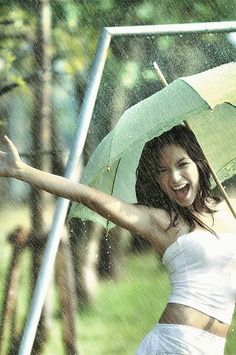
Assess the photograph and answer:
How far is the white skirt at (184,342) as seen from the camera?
302cm

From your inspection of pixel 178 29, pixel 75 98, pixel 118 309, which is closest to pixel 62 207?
pixel 178 29

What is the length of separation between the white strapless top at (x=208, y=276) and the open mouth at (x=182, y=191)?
139 mm

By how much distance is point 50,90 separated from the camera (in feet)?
20.8

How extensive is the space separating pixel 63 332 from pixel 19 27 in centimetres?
183

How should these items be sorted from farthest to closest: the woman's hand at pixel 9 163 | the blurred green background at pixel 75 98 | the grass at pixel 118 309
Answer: the grass at pixel 118 309 → the blurred green background at pixel 75 98 → the woman's hand at pixel 9 163

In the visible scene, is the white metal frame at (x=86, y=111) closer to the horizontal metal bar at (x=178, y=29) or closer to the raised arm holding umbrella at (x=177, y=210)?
the horizontal metal bar at (x=178, y=29)

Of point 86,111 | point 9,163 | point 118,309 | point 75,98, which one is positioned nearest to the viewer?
point 9,163

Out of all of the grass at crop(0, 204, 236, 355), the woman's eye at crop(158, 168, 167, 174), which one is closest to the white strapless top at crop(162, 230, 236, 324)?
the woman's eye at crop(158, 168, 167, 174)

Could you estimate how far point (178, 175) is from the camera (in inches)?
124

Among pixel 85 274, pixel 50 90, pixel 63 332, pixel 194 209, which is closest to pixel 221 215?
pixel 194 209

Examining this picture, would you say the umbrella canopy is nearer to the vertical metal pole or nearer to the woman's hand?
the woman's hand

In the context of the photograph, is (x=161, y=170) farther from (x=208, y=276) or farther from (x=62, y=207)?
(x=62, y=207)

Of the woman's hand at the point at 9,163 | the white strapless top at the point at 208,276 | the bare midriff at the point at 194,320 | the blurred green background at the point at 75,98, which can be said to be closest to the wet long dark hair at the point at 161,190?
the white strapless top at the point at 208,276

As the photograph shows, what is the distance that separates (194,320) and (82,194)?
1.55 feet
